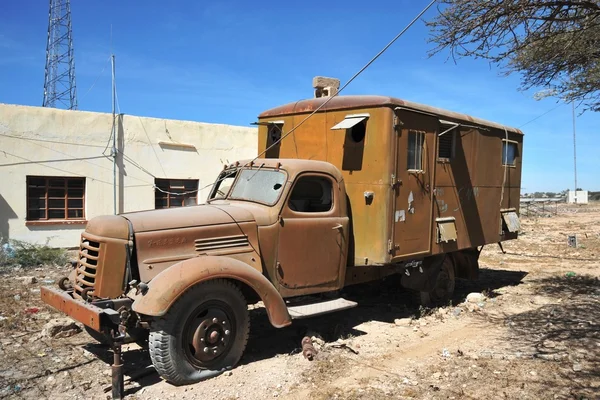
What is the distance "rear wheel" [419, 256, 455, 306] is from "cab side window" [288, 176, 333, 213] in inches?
113

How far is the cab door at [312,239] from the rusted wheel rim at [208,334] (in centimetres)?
82

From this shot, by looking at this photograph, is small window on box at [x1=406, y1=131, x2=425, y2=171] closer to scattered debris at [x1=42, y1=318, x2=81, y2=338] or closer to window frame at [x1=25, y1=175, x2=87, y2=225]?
scattered debris at [x1=42, y1=318, x2=81, y2=338]

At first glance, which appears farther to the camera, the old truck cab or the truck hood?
the truck hood

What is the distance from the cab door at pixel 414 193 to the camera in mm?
6395

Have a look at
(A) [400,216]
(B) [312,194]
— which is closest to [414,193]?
(A) [400,216]

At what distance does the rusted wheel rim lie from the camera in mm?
4648

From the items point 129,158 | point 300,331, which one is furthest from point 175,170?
point 300,331

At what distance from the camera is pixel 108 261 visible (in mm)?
4582

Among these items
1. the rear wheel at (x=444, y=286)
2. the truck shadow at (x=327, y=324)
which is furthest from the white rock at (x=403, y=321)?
the rear wheel at (x=444, y=286)

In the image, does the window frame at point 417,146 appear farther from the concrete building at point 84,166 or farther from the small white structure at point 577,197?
the small white structure at point 577,197

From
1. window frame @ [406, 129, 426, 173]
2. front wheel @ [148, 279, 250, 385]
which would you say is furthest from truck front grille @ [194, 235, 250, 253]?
window frame @ [406, 129, 426, 173]

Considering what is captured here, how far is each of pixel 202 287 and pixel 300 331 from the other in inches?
79.1

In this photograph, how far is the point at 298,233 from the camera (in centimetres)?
559

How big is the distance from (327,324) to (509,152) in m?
5.01
